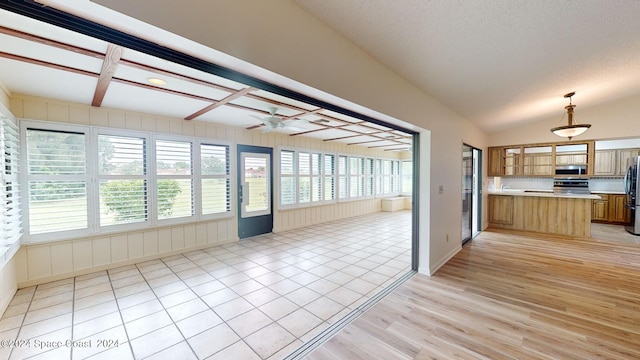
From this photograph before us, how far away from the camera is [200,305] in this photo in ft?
8.71

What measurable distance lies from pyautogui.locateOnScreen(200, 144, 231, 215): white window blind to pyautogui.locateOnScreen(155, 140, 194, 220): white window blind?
0.77 feet

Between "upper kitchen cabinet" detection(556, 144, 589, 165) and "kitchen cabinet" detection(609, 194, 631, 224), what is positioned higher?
"upper kitchen cabinet" detection(556, 144, 589, 165)

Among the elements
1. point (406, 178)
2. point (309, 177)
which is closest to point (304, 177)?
point (309, 177)

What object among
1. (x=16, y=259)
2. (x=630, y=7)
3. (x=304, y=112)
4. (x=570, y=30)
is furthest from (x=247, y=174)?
(x=630, y=7)

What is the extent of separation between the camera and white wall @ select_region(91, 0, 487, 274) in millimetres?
1139

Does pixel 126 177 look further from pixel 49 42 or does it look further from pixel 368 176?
pixel 368 176

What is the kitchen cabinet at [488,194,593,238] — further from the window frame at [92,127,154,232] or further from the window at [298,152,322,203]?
the window frame at [92,127,154,232]

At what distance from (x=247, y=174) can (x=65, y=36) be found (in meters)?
3.82

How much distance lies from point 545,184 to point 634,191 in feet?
5.19

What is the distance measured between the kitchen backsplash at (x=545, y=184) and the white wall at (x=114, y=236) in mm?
6248

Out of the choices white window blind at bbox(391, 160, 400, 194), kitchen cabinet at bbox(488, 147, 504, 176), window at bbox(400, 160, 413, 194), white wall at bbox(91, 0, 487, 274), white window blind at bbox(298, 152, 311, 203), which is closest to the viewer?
white wall at bbox(91, 0, 487, 274)

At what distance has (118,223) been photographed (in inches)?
146

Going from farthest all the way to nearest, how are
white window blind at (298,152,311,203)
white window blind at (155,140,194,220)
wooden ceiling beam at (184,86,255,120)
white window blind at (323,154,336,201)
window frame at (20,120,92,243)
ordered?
1. white window blind at (323,154,336,201)
2. white window blind at (298,152,311,203)
3. white window blind at (155,140,194,220)
4. window frame at (20,120,92,243)
5. wooden ceiling beam at (184,86,255,120)

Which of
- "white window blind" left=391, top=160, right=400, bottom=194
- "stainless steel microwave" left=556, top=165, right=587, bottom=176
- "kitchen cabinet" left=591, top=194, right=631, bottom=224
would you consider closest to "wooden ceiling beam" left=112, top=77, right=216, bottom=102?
"white window blind" left=391, top=160, right=400, bottom=194
